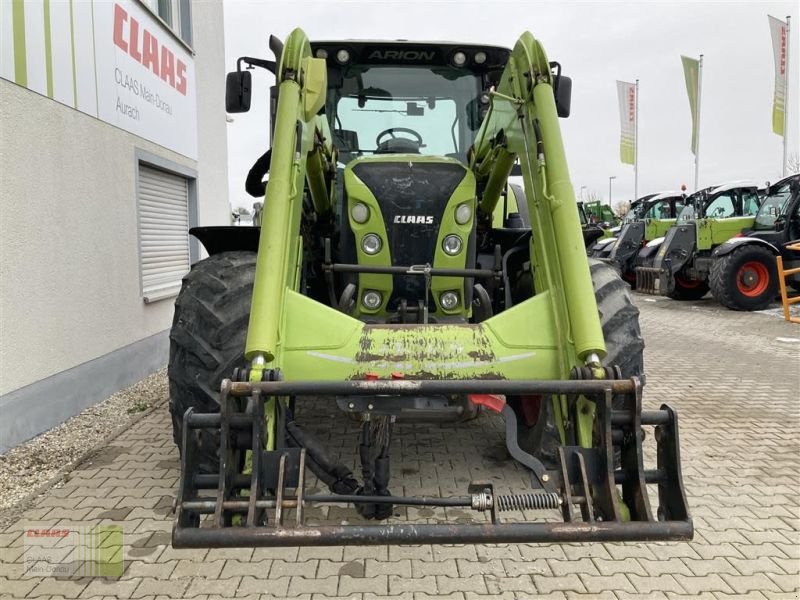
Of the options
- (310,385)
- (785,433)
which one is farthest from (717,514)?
(310,385)

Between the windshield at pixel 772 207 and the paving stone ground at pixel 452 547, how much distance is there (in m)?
9.28

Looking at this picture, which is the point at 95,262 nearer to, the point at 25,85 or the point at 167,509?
the point at 25,85

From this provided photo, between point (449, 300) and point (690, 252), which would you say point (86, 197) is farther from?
point (690, 252)

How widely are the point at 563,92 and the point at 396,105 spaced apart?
1.50 m

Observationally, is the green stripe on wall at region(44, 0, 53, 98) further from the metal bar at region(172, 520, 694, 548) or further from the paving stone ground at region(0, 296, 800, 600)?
the metal bar at region(172, 520, 694, 548)

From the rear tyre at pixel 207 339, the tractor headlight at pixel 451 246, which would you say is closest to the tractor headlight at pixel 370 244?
the tractor headlight at pixel 451 246

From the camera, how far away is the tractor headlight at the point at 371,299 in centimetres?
378

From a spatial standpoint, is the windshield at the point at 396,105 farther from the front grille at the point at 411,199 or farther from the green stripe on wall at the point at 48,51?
the green stripe on wall at the point at 48,51

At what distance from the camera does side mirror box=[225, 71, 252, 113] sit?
136 inches

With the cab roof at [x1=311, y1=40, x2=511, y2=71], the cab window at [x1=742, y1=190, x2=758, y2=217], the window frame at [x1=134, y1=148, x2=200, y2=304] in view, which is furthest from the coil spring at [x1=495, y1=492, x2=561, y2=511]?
the cab window at [x1=742, y1=190, x2=758, y2=217]

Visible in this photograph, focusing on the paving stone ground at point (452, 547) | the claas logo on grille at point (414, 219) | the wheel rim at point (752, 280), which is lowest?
the paving stone ground at point (452, 547)

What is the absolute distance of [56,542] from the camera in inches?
121

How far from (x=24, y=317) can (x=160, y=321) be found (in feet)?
8.74

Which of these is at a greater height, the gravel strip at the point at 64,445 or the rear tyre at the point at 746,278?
the rear tyre at the point at 746,278
